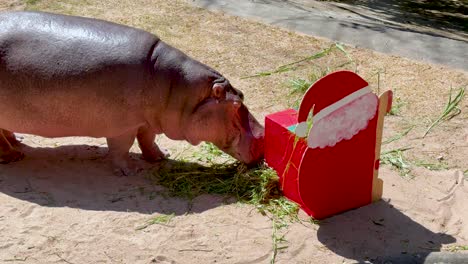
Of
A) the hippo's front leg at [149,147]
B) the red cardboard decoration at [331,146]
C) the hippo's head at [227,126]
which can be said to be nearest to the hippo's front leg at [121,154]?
the hippo's front leg at [149,147]

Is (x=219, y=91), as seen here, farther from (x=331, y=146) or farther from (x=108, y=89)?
(x=331, y=146)

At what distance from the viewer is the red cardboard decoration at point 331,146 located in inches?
158

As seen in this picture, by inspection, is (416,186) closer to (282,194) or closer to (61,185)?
(282,194)

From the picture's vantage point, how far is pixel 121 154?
4.80 meters

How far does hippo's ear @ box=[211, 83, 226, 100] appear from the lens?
4.53 metres

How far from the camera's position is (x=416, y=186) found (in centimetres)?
490

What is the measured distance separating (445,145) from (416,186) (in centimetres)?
83

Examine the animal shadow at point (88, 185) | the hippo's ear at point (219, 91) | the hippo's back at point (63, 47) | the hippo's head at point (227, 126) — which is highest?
the hippo's back at point (63, 47)

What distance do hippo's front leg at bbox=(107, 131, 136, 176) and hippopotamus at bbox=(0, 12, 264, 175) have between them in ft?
0.03

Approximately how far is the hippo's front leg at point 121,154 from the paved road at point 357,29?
3.59 metres

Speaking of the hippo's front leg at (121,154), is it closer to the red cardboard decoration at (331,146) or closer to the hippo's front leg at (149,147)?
the hippo's front leg at (149,147)

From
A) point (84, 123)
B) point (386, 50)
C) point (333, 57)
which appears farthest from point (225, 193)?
point (386, 50)

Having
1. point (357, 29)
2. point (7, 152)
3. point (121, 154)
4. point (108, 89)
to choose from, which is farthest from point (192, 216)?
point (357, 29)

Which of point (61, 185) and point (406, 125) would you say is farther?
point (406, 125)
